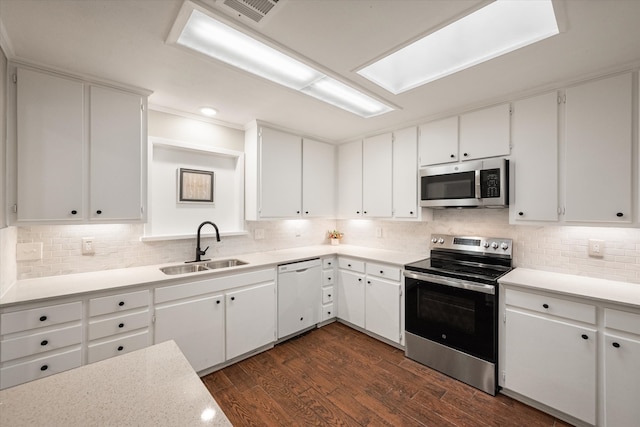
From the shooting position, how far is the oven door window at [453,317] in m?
2.24

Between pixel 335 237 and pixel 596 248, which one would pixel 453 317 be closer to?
pixel 596 248

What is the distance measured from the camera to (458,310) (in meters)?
2.41

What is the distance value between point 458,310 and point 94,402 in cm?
246

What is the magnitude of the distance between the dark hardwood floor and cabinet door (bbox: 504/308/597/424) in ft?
0.52

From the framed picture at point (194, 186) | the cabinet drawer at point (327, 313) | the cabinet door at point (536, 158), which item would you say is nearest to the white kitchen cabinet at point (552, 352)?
the cabinet door at point (536, 158)

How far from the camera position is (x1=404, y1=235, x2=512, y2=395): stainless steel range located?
7.35 feet

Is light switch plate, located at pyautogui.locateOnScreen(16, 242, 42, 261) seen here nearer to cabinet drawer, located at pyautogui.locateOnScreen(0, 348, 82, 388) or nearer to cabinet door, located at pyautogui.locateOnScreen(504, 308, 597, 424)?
cabinet drawer, located at pyautogui.locateOnScreen(0, 348, 82, 388)

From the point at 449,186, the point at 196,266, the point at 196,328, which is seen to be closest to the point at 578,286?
the point at 449,186

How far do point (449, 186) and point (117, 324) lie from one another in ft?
10.00

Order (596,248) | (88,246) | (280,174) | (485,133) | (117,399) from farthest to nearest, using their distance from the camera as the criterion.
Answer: (280,174)
(485,133)
(88,246)
(596,248)
(117,399)

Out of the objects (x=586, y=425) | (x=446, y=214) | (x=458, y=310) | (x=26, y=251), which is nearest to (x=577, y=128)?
(x=446, y=214)

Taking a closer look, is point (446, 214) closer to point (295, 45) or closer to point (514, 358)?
point (514, 358)

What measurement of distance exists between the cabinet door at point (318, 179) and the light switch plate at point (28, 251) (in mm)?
2445

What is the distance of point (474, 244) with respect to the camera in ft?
9.24
